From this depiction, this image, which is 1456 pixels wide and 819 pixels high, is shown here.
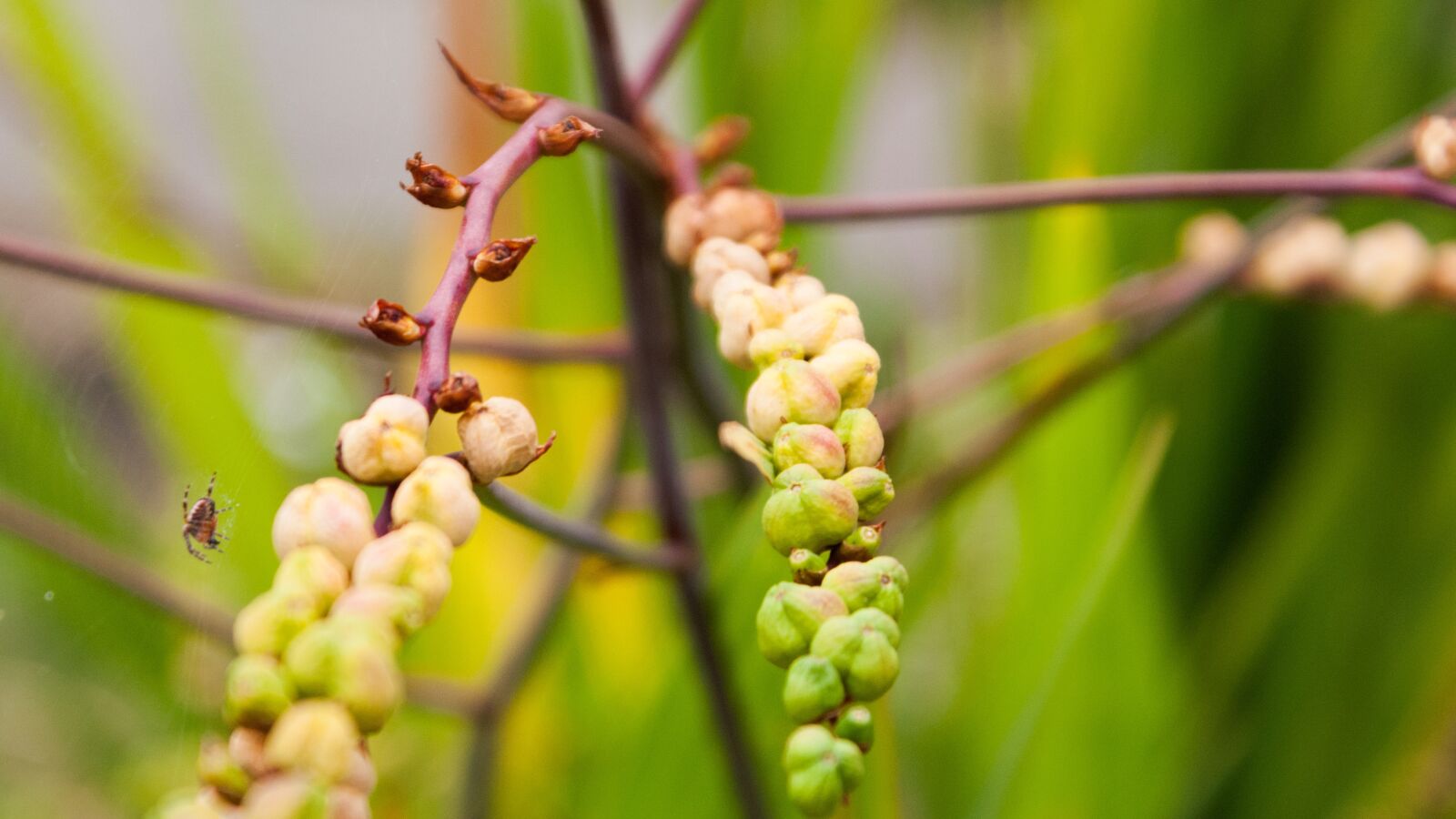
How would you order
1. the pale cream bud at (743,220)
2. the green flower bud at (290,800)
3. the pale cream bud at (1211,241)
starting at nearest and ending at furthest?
the green flower bud at (290,800), the pale cream bud at (743,220), the pale cream bud at (1211,241)

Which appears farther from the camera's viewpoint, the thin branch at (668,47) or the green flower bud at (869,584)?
the thin branch at (668,47)

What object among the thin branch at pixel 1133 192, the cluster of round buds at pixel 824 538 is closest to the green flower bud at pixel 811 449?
the cluster of round buds at pixel 824 538

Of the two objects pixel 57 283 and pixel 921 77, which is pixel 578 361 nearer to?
pixel 57 283

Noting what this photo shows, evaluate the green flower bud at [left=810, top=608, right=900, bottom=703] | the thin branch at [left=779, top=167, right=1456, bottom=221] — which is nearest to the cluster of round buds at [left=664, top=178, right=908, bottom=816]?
the green flower bud at [left=810, top=608, right=900, bottom=703]

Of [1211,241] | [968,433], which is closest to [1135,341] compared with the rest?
[1211,241]

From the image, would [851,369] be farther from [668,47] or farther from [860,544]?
[668,47]

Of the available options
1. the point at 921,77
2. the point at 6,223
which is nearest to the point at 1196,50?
the point at 6,223

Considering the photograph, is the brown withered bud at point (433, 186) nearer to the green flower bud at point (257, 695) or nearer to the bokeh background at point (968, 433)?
the green flower bud at point (257, 695)

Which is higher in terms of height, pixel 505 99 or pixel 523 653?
pixel 505 99
